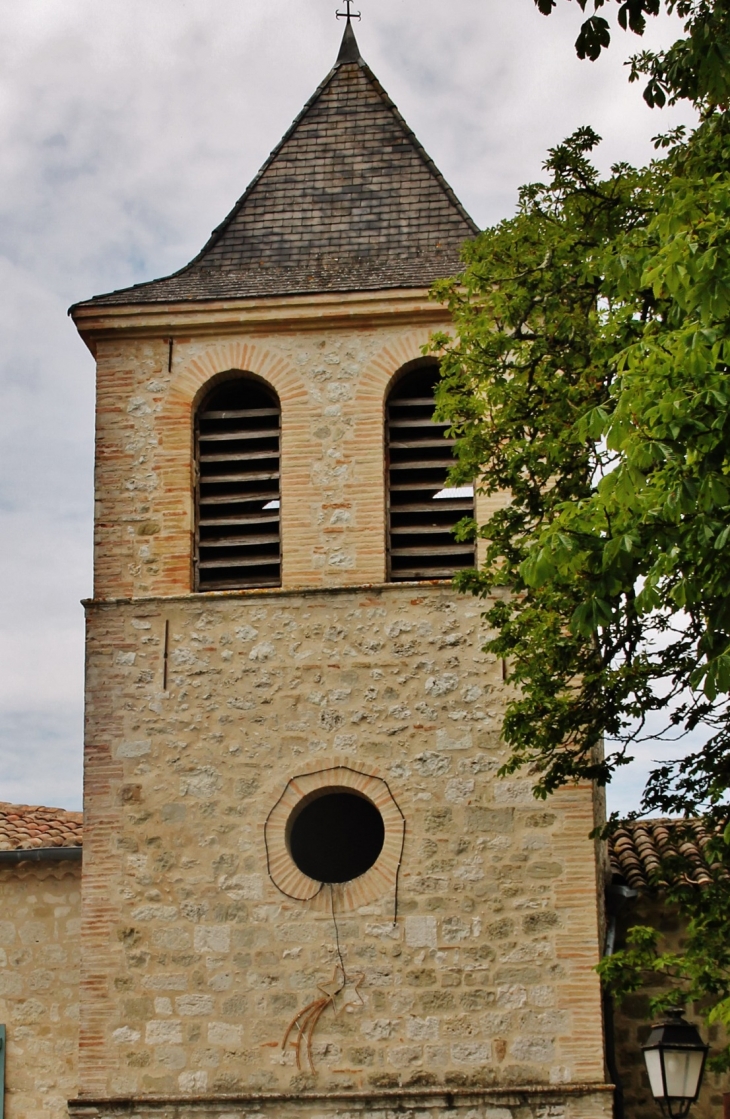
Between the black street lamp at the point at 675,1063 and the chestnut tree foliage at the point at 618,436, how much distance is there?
0.25m

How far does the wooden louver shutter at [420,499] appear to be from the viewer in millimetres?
14141

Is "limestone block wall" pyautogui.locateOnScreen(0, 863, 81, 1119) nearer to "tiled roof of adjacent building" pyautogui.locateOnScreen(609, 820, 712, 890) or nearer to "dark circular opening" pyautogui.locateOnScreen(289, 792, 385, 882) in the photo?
"dark circular opening" pyautogui.locateOnScreen(289, 792, 385, 882)

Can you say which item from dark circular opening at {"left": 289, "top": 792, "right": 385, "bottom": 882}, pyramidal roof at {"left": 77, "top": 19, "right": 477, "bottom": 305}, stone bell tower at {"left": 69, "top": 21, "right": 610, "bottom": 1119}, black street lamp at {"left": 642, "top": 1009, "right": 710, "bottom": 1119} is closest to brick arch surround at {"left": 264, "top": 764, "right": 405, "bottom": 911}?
stone bell tower at {"left": 69, "top": 21, "right": 610, "bottom": 1119}

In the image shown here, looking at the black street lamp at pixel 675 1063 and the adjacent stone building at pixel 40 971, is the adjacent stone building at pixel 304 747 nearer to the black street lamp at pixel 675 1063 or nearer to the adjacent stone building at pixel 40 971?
the adjacent stone building at pixel 40 971

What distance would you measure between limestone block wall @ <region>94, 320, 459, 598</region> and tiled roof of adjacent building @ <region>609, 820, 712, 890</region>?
3.06 meters

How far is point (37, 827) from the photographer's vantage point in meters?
15.3

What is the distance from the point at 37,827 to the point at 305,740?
3.12 m

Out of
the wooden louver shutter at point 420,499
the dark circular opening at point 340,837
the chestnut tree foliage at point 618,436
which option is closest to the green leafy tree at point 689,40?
the chestnut tree foliage at point 618,436

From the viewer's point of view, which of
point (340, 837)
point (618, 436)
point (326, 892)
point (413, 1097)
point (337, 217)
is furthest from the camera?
point (337, 217)

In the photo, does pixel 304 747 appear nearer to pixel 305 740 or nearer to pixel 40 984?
pixel 305 740

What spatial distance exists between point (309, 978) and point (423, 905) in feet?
3.20

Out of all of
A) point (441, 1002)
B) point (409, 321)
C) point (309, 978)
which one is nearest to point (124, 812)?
point (309, 978)

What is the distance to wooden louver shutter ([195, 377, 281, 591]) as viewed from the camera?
14.3m

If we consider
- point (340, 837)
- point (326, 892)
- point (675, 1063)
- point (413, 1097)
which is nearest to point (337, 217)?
point (340, 837)
